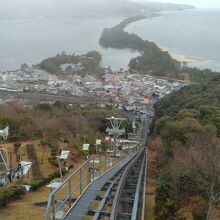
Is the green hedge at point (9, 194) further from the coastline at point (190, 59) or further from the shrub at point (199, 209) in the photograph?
the coastline at point (190, 59)

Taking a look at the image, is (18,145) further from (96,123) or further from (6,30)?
(6,30)

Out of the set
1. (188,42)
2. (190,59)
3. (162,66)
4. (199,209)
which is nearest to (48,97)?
(162,66)

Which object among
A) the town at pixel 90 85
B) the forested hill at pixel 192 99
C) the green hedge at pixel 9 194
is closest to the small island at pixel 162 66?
the town at pixel 90 85

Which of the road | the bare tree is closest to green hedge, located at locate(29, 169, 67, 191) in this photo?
the bare tree

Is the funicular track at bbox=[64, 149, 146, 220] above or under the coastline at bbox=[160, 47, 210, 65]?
above

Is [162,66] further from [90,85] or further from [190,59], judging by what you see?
[90,85]

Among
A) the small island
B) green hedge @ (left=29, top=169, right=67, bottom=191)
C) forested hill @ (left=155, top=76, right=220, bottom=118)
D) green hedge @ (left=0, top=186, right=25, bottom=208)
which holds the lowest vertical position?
the small island

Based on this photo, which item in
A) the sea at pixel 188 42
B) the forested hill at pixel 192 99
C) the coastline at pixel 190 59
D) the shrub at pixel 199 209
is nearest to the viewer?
the shrub at pixel 199 209

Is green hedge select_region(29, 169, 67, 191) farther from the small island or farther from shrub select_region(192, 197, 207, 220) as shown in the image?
the small island
